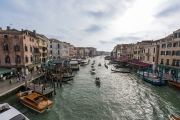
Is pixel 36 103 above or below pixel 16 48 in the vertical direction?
below

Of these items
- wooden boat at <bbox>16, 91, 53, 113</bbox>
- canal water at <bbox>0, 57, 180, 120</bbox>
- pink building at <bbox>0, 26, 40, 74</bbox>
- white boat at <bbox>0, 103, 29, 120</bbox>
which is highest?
pink building at <bbox>0, 26, 40, 74</bbox>

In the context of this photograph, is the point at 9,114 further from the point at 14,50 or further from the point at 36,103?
the point at 14,50

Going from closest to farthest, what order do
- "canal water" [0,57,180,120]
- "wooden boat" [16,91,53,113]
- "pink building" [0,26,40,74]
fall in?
"canal water" [0,57,180,120] < "wooden boat" [16,91,53,113] < "pink building" [0,26,40,74]

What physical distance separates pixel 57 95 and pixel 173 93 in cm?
2615

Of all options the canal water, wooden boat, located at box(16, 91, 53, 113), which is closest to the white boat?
the canal water

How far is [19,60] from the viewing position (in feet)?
93.0

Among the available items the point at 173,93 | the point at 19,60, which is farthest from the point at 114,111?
the point at 19,60

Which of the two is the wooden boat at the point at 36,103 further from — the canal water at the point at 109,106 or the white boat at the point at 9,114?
the white boat at the point at 9,114

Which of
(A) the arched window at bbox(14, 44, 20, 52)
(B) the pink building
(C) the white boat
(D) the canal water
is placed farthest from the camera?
(A) the arched window at bbox(14, 44, 20, 52)

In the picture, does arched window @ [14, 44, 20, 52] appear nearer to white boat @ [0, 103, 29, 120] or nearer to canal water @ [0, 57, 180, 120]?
canal water @ [0, 57, 180, 120]

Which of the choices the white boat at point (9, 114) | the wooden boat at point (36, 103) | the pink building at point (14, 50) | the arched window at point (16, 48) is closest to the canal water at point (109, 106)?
the wooden boat at point (36, 103)

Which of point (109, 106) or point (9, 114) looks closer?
point (9, 114)

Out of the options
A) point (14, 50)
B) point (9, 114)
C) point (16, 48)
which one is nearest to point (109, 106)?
point (9, 114)

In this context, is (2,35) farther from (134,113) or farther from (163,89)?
(163,89)
